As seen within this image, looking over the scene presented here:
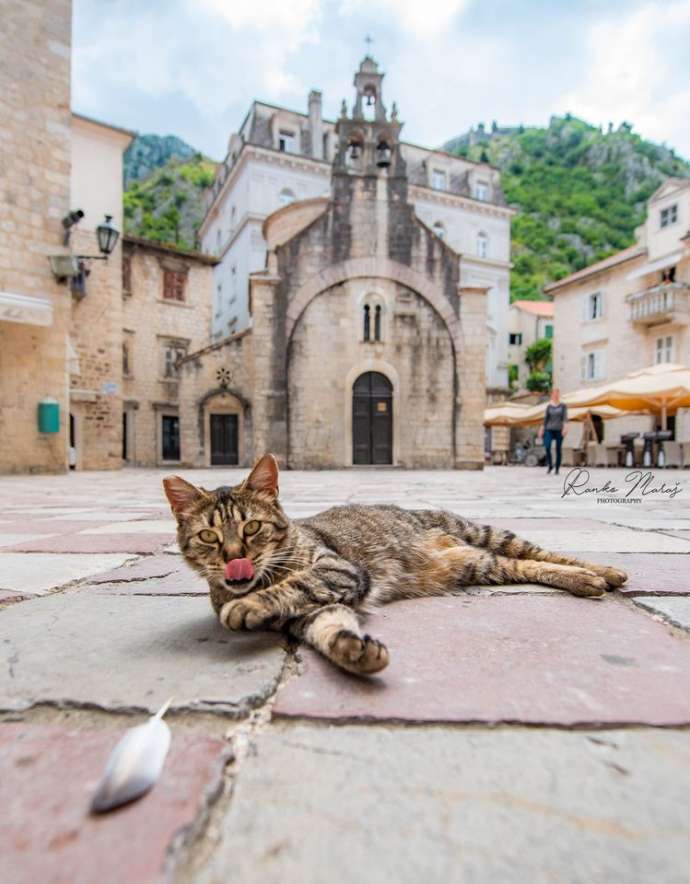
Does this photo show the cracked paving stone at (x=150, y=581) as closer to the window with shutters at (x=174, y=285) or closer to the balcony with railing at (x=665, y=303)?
the window with shutters at (x=174, y=285)

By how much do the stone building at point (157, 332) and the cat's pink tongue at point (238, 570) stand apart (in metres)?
23.0

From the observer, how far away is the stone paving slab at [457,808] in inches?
23.5

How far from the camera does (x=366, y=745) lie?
881mm

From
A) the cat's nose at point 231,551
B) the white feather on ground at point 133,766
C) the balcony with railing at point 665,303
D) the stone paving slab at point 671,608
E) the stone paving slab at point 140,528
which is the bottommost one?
the stone paving slab at point 140,528

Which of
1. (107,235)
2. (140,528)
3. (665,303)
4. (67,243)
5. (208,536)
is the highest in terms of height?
(665,303)

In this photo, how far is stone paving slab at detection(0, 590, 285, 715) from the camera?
1055 mm

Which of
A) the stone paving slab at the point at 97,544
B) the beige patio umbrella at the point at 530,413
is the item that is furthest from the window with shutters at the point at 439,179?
the stone paving slab at the point at 97,544

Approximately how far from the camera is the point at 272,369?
1709cm

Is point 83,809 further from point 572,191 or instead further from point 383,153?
point 572,191

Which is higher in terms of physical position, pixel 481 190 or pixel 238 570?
pixel 481 190

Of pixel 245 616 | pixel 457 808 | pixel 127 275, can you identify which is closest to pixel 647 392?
pixel 245 616

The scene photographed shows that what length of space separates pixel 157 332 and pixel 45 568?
78.1 ft

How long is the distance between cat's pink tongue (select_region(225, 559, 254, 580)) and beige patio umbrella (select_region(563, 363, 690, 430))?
53.5 feet

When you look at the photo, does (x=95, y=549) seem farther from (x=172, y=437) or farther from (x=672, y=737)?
(x=172, y=437)
